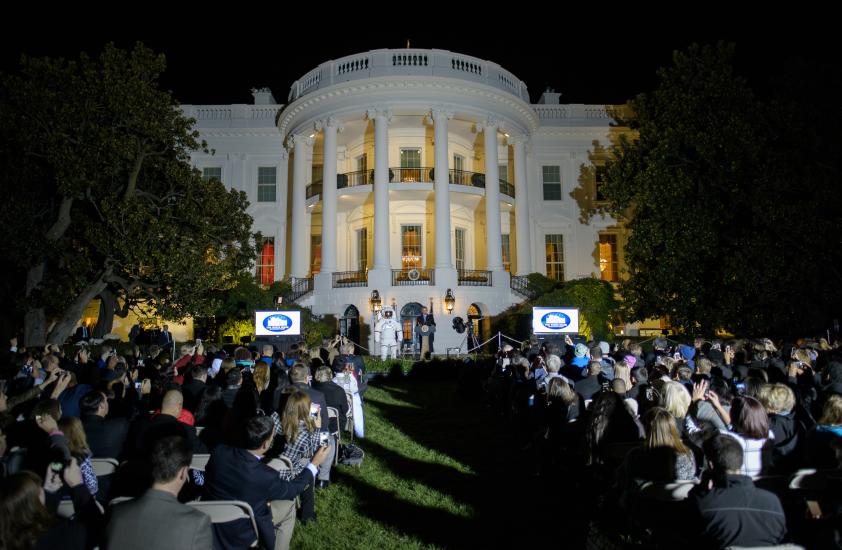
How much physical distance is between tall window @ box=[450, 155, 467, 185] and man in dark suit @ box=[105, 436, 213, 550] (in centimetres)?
2530

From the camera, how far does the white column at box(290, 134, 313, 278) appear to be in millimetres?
27047

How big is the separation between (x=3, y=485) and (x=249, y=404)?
12.3 feet

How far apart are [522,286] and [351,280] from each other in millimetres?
7834

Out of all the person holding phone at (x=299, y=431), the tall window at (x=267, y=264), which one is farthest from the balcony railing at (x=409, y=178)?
the person holding phone at (x=299, y=431)

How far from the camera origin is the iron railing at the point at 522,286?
25703 mm

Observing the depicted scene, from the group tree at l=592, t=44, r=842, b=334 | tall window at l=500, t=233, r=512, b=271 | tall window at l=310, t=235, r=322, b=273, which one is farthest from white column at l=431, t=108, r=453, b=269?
tall window at l=310, t=235, r=322, b=273

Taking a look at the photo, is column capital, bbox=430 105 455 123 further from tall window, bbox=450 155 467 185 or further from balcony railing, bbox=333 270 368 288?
balcony railing, bbox=333 270 368 288

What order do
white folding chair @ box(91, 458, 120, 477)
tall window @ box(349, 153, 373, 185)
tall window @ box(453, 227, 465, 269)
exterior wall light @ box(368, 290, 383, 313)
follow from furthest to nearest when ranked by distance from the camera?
tall window @ box(453, 227, 465, 269)
tall window @ box(349, 153, 373, 185)
exterior wall light @ box(368, 290, 383, 313)
white folding chair @ box(91, 458, 120, 477)

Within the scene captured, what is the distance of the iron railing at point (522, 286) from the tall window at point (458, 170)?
18.4 feet

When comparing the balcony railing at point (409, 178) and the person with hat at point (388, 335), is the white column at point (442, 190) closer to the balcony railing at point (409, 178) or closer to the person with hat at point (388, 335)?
the balcony railing at point (409, 178)

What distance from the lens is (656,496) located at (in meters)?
3.85

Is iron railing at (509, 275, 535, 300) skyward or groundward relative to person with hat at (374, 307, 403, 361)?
skyward

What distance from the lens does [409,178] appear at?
27.6m

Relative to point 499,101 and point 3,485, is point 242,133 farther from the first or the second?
point 3,485
